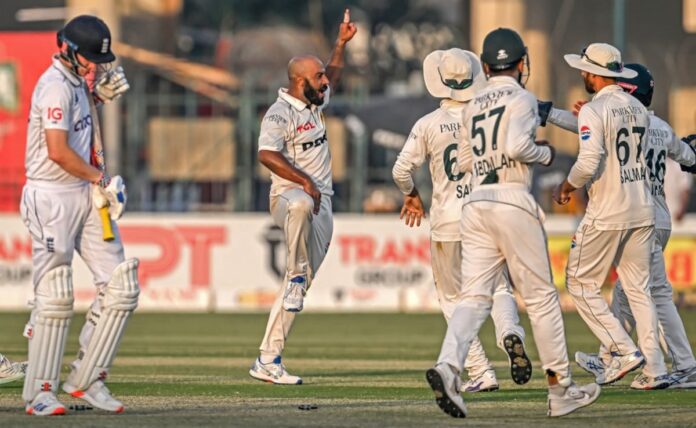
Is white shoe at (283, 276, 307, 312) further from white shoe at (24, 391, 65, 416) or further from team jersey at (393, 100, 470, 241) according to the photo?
white shoe at (24, 391, 65, 416)

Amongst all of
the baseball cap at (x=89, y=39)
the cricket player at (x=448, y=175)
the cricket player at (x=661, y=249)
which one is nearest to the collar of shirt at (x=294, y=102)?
the cricket player at (x=448, y=175)

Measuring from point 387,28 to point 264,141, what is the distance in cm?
4211

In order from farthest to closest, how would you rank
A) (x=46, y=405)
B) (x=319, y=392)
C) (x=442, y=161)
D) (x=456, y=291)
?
(x=456, y=291) < (x=442, y=161) < (x=319, y=392) < (x=46, y=405)

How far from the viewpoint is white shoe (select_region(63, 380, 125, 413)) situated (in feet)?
32.1

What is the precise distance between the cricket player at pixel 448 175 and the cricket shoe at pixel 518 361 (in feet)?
1.96

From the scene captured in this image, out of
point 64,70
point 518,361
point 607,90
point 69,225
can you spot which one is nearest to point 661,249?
point 607,90

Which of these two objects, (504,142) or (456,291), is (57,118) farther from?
(456,291)

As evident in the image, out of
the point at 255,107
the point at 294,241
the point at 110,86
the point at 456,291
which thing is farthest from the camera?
the point at 255,107

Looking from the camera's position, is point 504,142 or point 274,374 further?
point 274,374

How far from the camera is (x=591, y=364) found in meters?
12.5

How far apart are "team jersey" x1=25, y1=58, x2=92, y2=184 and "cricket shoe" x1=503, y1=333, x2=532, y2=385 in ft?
9.63

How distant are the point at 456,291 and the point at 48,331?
3380 millimetres

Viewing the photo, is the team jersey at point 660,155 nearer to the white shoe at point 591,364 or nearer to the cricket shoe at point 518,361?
the white shoe at point 591,364

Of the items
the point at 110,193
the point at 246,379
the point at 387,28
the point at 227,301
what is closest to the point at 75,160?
the point at 110,193
